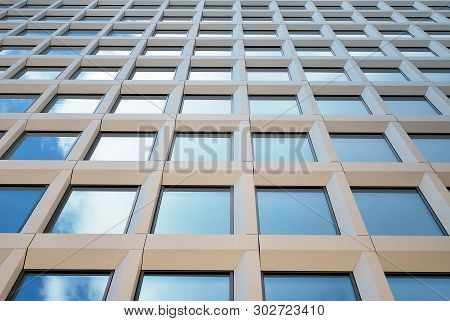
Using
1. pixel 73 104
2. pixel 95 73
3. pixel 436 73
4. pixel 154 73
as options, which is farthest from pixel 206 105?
pixel 436 73

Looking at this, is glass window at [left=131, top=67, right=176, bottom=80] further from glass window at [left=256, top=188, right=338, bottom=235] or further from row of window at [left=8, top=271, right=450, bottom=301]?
row of window at [left=8, top=271, right=450, bottom=301]

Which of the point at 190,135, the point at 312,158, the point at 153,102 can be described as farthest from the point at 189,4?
the point at 312,158

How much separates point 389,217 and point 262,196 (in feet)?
10.7

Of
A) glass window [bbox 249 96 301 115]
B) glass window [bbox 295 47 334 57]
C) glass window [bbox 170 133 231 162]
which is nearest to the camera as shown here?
glass window [bbox 170 133 231 162]

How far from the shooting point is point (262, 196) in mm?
9797

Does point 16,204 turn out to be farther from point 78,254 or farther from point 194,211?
point 194,211

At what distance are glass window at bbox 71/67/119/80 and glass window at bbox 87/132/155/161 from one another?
4.43 meters

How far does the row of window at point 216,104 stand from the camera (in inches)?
523

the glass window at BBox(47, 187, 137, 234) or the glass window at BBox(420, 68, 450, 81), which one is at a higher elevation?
the glass window at BBox(420, 68, 450, 81)

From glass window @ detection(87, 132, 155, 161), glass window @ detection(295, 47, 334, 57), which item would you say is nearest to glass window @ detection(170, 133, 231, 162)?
glass window @ detection(87, 132, 155, 161)

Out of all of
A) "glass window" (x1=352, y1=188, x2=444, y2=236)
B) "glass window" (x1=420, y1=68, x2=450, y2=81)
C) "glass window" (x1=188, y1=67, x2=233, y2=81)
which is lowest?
"glass window" (x1=352, y1=188, x2=444, y2=236)

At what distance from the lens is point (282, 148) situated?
1132cm

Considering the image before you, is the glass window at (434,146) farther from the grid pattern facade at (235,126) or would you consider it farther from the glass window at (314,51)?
the glass window at (314,51)

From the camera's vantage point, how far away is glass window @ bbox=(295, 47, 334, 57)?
17.8 meters
